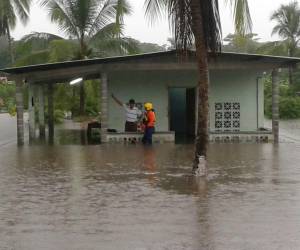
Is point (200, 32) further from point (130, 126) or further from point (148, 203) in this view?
point (130, 126)

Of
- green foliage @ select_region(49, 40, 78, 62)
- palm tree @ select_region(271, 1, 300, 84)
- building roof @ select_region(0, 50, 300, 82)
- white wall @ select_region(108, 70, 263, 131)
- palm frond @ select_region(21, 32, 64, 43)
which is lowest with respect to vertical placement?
white wall @ select_region(108, 70, 263, 131)

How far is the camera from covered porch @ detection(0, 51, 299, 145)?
66.3 ft

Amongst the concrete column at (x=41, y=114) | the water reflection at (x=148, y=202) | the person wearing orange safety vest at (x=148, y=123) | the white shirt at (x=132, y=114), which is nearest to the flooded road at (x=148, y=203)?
the water reflection at (x=148, y=202)

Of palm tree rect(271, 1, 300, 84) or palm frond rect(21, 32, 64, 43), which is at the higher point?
palm tree rect(271, 1, 300, 84)

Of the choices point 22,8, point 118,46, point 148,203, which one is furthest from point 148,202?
point 22,8

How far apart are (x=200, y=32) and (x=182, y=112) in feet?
46.9

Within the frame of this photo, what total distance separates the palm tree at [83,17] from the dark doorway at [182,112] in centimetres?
686

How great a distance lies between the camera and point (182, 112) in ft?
87.8

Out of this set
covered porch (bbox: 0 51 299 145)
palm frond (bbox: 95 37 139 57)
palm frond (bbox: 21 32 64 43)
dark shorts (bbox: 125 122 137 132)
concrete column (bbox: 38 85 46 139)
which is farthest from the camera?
palm frond (bbox: 21 32 64 43)

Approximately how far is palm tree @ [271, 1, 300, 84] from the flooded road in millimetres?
31443

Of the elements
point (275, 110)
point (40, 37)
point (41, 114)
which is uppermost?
point (40, 37)

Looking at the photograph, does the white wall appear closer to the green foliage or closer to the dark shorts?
the dark shorts

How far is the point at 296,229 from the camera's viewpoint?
7664 mm

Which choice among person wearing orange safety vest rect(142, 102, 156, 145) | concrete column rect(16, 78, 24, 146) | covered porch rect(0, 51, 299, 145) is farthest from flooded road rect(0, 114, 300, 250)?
covered porch rect(0, 51, 299, 145)
